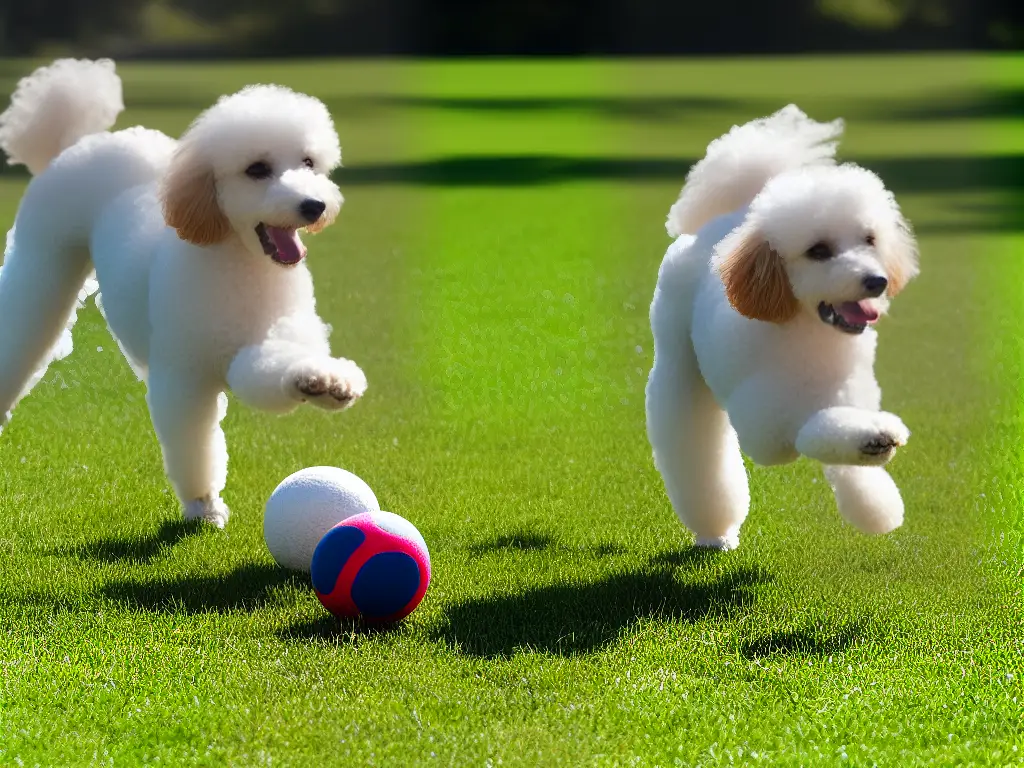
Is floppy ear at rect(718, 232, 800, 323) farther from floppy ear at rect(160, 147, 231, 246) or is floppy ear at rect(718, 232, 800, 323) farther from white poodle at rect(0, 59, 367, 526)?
floppy ear at rect(160, 147, 231, 246)

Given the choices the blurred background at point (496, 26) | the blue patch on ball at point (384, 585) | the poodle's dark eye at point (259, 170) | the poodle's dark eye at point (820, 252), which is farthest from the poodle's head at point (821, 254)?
the blurred background at point (496, 26)

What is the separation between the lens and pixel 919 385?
9500mm

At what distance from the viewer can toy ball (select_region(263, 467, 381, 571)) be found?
5.66m

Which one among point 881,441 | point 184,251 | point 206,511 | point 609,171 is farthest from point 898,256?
point 609,171

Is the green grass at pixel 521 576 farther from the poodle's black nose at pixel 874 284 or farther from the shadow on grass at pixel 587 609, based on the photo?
the poodle's black nose at pixel 874 284

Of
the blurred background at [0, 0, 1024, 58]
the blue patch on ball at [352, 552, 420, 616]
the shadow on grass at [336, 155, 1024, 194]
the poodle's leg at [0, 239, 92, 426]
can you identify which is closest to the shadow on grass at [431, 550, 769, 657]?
the blue patch on ball at [352, 552, 420, 616]

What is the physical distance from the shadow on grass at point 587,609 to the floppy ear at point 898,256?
4.06 feet

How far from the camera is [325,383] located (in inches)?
207

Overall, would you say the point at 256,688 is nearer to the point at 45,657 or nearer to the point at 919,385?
the point at 45,657

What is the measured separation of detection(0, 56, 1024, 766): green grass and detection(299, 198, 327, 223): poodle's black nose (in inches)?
52.0

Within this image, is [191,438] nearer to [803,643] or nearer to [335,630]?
[335,630]

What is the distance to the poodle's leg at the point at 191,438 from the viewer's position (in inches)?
237

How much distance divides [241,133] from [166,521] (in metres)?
1.80

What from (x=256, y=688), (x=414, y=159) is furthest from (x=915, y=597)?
(x=414, y=159)
